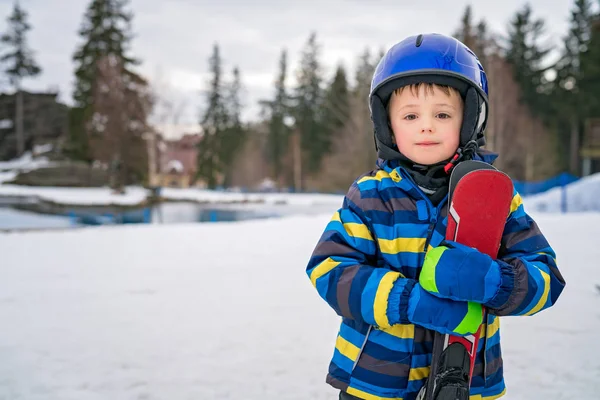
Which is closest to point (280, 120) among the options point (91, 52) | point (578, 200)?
point (91, 52)

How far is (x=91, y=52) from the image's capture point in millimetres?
40719

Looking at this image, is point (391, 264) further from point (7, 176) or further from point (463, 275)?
point (7, 176)

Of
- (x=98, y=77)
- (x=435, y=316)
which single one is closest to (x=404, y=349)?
(x=435, y=316)

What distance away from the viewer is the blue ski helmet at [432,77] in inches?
62.4

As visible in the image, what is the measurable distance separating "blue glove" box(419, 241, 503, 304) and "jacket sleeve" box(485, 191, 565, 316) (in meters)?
0.05

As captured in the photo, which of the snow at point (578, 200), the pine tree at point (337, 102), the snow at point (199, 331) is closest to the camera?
the snow at point (199, 331)

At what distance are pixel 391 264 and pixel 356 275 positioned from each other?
17 cm

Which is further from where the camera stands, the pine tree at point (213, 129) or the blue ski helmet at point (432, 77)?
the pine tree at point (213, 129)

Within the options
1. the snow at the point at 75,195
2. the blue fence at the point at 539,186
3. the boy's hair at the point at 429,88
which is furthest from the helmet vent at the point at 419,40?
the blue fence at the point at 539,186

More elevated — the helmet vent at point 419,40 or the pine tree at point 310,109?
the pine tree at point 310,109

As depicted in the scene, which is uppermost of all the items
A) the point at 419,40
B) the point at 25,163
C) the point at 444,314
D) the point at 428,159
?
the point at 25,163

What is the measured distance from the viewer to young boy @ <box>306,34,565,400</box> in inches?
57.7

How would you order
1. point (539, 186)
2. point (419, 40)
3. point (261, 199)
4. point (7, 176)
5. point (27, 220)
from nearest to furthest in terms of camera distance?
point (419, 40), point (27, 220), point (539, 186), point (7, 176), point (261, 199)

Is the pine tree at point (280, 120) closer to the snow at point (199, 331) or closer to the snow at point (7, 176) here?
the snow at point (7, 176)
